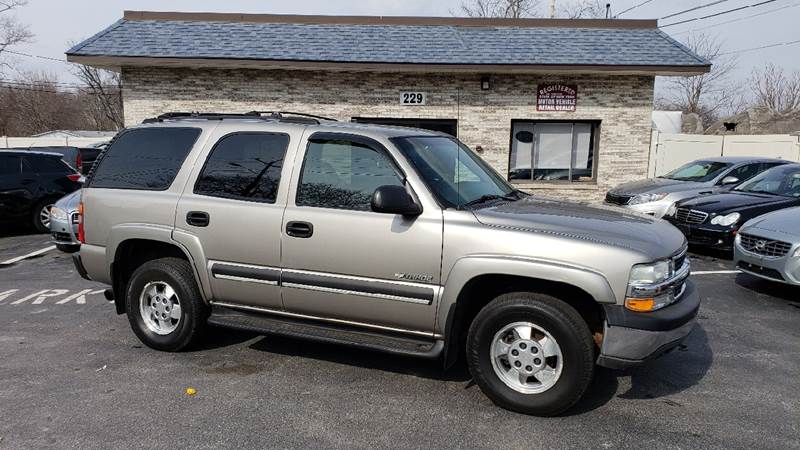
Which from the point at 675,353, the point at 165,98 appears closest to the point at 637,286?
the point at 675,353

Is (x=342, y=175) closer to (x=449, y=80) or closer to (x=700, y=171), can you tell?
(x=700, y=171)

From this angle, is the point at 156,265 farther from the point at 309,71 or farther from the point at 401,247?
the point at 309,71

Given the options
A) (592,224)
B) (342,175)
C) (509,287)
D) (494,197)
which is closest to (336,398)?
(509,287)

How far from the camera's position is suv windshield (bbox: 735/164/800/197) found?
889 cm

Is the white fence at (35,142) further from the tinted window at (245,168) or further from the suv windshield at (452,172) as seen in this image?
the suv windshield at (452,172)

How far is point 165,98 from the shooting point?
14234 mm

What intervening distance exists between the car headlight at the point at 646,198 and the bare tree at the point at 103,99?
55969 millimetres

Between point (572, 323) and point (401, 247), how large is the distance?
118 centimetres

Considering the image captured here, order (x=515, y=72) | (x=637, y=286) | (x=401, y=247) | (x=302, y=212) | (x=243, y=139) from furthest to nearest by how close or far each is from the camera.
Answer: (x=515, y=72)
(x=243, y=139)
(x=302, y=212)
(x=401, y=247)
(x=637, y=286)

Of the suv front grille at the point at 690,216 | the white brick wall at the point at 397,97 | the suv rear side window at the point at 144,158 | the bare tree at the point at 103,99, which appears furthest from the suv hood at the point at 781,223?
the bare tree at the point at 103,99

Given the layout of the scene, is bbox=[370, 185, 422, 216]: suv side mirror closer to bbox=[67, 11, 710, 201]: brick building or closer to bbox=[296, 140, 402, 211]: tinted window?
bbox=[296, 140, 402, 211]: tinted window

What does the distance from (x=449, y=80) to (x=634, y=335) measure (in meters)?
11.8

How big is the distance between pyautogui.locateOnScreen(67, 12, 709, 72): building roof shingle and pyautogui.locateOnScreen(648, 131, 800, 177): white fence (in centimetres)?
532

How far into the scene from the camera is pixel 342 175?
13.5 feet
